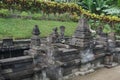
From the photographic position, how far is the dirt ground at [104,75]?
10.8m

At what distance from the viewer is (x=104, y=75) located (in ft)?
37.1

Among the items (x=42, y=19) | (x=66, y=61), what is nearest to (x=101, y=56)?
(x=66, y=61)

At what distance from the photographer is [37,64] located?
30.0ft

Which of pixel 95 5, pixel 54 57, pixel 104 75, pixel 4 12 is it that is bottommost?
pixel 104 75

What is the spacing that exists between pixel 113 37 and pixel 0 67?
838cm

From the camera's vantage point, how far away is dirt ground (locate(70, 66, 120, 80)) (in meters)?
10.8

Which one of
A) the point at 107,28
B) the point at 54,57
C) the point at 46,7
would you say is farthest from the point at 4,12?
the point at 107,28

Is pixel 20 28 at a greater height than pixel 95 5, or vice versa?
pixel 95 5

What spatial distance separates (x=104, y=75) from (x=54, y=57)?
3322 mm

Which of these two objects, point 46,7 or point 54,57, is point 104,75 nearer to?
point 54,57

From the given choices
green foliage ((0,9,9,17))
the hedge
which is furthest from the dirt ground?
the hedge

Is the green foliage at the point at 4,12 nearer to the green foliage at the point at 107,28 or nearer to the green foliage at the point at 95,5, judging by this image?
the green foliage at the point at 107,28

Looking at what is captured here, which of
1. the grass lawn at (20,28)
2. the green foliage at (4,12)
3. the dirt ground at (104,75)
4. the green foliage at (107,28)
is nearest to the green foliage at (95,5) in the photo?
the green foliage at (107,28)

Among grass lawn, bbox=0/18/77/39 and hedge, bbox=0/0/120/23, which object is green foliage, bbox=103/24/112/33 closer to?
hedge, bbox=0/0/120/23
